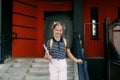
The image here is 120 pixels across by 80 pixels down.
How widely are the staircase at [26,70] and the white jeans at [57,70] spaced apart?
3748 mm

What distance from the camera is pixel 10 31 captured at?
12.4m

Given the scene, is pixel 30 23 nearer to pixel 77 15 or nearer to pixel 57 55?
pixel 77 15

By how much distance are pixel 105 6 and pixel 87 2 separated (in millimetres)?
834

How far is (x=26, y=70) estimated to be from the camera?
1034 cm

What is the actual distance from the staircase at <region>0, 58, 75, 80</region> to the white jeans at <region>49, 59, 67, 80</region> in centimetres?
375

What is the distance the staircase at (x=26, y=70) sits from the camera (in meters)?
9.77

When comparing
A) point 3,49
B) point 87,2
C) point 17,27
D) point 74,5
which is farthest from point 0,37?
point 87,2

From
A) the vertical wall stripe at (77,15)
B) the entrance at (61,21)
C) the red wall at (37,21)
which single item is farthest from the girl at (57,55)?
the entrance at (61,21)

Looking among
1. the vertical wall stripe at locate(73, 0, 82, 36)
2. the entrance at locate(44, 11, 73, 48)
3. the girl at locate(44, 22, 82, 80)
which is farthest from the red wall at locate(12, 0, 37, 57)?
the girl at locate(44, 22, 82, 80)

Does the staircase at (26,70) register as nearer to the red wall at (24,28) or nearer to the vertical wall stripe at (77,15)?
the red wall at (24,28)

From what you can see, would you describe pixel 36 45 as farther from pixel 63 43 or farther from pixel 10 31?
pixel 63 43

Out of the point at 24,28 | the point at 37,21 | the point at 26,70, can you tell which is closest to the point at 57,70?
the point at 26,70

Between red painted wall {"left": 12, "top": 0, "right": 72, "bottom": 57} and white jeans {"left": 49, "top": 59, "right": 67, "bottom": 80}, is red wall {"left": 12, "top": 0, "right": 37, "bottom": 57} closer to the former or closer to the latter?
red painted wall {"left": 12, "top": 0, "right": 72, "bottom": 57}

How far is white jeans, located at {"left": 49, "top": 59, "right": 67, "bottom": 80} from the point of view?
5750mm
